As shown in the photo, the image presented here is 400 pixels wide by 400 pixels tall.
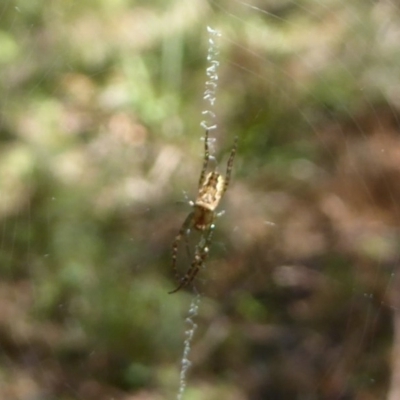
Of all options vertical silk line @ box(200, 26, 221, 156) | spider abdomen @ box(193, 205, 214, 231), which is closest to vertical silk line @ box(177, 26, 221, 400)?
vertical silk line @ box(200, 26, 221, 156)

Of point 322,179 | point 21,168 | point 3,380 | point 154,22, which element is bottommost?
point 3,380

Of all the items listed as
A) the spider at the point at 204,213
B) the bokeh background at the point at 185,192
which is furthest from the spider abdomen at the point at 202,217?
the bokeh background at the point at 185,192

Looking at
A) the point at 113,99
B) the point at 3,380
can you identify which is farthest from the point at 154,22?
the point at 3,380

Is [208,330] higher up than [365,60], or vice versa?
[365,60]

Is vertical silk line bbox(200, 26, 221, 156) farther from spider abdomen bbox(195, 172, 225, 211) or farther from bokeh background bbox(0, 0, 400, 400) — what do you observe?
spider abdomen bbox(195, 172, 225, 211)

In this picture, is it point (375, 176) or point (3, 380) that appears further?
point (375, 176)

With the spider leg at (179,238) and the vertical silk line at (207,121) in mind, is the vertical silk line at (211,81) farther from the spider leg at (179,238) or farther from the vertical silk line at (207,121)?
the spider leg at (179,238)

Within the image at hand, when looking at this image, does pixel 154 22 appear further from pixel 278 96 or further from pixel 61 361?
pixel 61 361

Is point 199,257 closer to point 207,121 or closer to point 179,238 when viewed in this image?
point 179,238
